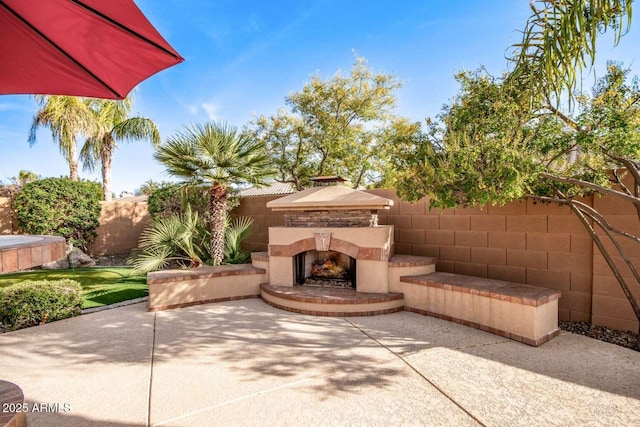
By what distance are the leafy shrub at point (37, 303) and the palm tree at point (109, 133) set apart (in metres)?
12.8

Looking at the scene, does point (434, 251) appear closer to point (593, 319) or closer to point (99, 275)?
point (593, 319)

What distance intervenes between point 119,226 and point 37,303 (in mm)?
7090

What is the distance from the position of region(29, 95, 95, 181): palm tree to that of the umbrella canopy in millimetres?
14421

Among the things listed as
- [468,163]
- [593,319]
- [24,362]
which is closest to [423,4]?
[468,163]

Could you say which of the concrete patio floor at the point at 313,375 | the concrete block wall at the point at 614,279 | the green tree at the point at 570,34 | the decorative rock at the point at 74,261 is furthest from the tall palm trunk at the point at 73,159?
the concrete block wall at the point at 614,279

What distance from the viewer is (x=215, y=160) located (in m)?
7.32

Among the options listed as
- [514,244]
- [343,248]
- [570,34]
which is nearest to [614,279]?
[514,244]

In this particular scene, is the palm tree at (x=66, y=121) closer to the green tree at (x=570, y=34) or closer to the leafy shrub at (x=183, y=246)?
the leafy shrub at (x=183, y=246)

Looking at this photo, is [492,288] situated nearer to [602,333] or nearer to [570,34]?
[602,333]

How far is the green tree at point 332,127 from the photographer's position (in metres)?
12.2

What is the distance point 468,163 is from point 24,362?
6.21 m

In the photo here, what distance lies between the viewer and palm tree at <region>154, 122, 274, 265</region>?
7230mm

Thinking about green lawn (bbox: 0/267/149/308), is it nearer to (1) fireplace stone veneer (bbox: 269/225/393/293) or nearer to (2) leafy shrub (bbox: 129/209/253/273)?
(2) leafy shrub (bbox: 129/209/253/273)

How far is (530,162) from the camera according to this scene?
150 inches
